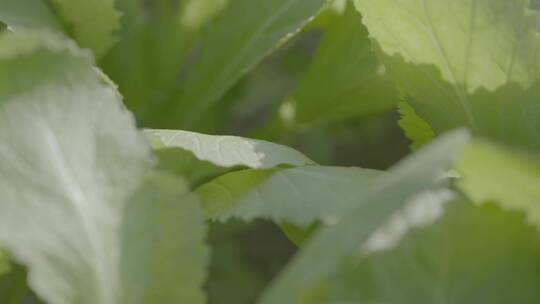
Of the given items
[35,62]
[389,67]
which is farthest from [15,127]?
[389,67]

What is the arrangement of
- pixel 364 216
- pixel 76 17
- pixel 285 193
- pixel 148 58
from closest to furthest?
pixel 364 216 → pixel 285 193 → pixel 76 17 → pixel 148 58

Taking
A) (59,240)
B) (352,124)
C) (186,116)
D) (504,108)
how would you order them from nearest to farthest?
(59,240)
(504,108)
(186,116)
(352,124)

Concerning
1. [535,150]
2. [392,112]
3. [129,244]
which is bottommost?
[392,112]

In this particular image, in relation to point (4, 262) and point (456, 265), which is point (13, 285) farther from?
point (456, 265)

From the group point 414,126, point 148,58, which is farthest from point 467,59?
point 148,58

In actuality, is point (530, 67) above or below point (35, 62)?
below

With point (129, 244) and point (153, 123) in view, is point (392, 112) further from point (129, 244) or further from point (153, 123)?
point (129, 244)

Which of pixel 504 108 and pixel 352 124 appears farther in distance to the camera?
pixel 352 124

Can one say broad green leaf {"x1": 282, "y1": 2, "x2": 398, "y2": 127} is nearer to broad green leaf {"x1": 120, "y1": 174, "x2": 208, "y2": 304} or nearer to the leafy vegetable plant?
the leafy vegetable plant
